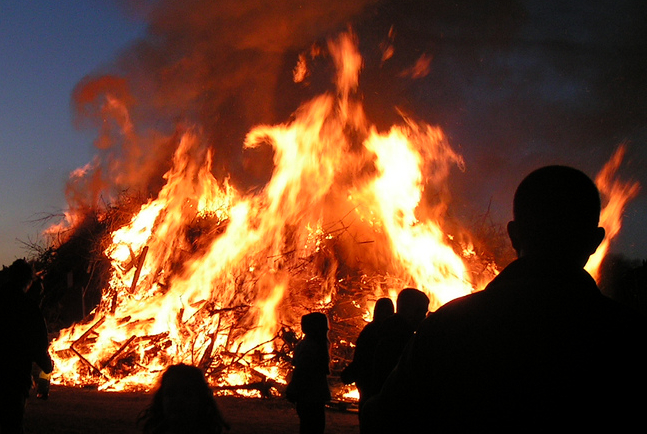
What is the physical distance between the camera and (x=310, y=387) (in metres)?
5.22

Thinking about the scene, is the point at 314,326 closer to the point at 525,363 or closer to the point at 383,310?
the point at 383,310

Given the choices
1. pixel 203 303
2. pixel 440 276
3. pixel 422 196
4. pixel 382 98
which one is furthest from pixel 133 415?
pixel 382 98

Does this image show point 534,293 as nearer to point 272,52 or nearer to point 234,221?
point 234,221

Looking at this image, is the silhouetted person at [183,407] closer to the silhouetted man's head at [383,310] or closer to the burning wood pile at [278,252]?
the silhouetted man's head at [383,310]

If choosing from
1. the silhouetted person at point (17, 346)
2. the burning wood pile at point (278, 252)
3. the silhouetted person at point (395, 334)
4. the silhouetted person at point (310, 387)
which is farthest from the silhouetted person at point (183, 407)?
the burning wood pile at point (278, 252)

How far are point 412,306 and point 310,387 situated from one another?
1.62 meters

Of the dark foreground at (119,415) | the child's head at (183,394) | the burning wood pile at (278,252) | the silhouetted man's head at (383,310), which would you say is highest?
the burning wood pile at (278,252)

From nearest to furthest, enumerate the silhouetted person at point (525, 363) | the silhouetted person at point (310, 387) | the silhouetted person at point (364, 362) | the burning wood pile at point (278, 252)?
the silhouetted person at point (525, 363) < the silhouetted person at point (364, 362) < the silhouetted person at point (310, 387) < the burning wood pile at point (278, 252)

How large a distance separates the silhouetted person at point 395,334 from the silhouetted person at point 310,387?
1537 mm

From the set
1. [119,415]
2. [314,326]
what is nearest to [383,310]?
[314,326]

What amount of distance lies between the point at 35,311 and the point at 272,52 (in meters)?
10.1

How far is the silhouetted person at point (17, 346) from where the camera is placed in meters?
4.30

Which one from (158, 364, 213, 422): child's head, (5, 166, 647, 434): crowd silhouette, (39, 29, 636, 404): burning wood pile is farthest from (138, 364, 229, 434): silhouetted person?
(39, 29, 636, 404): burning wood pile

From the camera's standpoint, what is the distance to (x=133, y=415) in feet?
Result: 27.7
